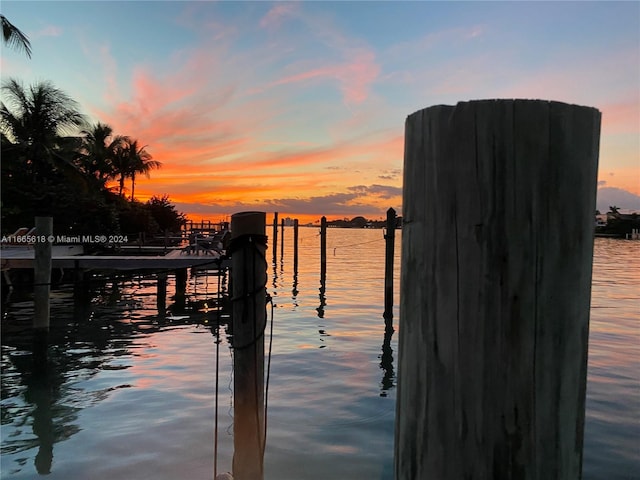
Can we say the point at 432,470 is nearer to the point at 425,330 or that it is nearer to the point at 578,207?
the point at 425,330

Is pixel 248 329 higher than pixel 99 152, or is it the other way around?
pixel 99 152

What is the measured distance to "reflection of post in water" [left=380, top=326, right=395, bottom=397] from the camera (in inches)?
323

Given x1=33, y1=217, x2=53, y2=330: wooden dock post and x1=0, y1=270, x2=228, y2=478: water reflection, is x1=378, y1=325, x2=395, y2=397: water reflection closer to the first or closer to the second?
x1=0, y1=270, x2=228, y2=478: water reflection

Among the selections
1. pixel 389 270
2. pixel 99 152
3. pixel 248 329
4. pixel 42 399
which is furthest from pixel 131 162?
pixel 248 329

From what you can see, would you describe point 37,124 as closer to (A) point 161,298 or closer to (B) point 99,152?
(B) point 99,152

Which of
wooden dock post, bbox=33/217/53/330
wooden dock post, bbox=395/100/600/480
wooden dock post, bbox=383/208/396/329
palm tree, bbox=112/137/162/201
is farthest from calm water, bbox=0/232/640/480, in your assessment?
palm tree, bbox=112/137/162/201

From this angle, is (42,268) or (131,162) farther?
(131,162)

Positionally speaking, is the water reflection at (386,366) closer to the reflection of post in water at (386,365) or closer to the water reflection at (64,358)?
the reflection of post in water at (386,365)

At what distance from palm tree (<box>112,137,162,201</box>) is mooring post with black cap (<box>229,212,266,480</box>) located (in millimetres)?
45124

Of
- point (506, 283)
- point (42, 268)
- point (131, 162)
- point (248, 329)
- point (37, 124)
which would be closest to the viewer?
point (506, 283)

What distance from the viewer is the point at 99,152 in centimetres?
3475

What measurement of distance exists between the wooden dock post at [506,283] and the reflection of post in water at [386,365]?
272 inches

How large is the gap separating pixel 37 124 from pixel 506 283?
33.3m

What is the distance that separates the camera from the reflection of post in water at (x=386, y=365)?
8.20 metres
